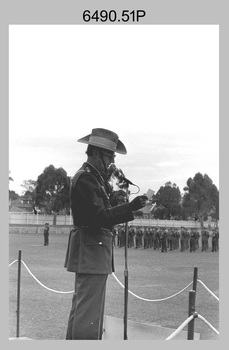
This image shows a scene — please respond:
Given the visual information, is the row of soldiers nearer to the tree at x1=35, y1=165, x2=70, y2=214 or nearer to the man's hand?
the tree at x1=35, y1=165, x2=70, y2=214

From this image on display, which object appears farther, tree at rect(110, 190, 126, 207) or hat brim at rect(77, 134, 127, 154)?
tree at rect(110, 190, 126, 207)

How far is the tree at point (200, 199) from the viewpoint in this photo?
207 feet

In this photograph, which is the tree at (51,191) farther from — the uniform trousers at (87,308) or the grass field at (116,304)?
the uniform trousers at (87,308)

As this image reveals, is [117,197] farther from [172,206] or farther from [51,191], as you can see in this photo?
[172,206]

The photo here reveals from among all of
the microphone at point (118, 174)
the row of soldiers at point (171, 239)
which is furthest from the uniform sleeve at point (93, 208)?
the row of soldiers at point (171, 239)

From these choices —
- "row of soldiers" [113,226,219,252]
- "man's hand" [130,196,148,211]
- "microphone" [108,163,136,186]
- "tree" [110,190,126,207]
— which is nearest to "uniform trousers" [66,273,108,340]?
"man's hand" [130,196,148,211]

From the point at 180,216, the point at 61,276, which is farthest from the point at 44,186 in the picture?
the point at 61,276

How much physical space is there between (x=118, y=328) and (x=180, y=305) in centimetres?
412

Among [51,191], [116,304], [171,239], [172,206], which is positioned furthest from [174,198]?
[116,304]

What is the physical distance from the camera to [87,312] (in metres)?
4.47

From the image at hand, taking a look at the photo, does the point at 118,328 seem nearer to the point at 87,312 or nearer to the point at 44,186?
the point at 87,312

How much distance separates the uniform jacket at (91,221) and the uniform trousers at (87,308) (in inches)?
3.6

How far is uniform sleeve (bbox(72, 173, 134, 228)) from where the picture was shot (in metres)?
4.38

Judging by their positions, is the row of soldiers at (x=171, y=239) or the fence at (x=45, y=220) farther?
the fence at (x=45, y=220)
